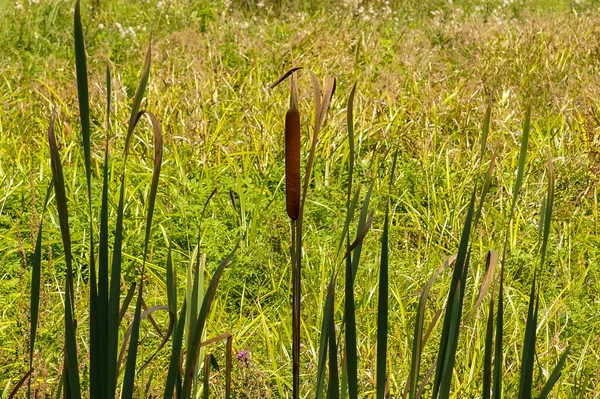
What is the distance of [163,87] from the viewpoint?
5.05 meters

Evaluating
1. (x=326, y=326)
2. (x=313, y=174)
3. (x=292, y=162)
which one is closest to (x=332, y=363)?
(x=326, y=326)

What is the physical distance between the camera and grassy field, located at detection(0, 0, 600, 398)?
259cm

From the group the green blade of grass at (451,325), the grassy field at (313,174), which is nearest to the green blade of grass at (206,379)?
the grassy field at (313,174)

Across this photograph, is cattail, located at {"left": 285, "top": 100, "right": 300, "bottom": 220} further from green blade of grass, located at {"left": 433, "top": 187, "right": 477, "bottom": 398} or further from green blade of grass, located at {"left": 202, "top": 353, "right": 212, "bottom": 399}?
green blade of grass, located at {"left": 202, "top": 353, "right": 212, "bottom": 399}

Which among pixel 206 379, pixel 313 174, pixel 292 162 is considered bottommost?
pixel 313 174

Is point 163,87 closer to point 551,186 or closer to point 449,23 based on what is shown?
point 449,23

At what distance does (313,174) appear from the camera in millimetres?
3998

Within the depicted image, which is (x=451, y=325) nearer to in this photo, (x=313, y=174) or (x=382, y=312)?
(x=382, y=312)

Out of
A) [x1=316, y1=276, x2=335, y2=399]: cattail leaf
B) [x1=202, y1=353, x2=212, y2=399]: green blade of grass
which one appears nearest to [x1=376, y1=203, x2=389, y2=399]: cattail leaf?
[x1=316, y1=276, x2=335, y2=399]: cattail leaf

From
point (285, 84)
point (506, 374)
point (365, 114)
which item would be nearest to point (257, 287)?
point (506, 374)

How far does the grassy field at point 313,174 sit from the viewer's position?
102 inches

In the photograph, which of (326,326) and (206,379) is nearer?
(326,326)

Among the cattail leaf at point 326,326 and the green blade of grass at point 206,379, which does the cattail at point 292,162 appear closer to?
the cattail leaf at point 326,326

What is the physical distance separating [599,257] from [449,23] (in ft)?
15.2
